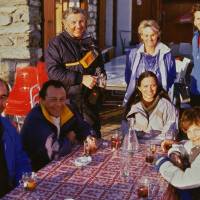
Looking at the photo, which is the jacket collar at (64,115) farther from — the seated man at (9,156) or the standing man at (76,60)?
the standing man at (76,60)

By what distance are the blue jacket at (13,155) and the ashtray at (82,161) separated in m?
0.35

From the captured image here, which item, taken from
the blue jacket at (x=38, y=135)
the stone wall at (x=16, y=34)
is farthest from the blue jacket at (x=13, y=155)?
the stone wall at (x=16, y=34)

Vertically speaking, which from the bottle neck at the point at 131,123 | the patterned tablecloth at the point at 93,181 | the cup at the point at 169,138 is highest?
the bottle neck at the point at 131,123

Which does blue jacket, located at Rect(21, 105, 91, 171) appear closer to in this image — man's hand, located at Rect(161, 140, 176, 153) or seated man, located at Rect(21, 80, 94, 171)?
seated man, located at Rect(21, 80, 94, 171)

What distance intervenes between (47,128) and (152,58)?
156cm

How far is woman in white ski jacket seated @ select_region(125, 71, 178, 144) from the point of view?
3730mm

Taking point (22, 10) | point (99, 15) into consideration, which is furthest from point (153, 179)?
point (99, 15)

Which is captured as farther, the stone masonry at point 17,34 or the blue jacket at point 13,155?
the stone masonry at point 17,34

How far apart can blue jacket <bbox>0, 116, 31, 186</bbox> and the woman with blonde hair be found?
5.20 feet

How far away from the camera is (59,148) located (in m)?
3.09

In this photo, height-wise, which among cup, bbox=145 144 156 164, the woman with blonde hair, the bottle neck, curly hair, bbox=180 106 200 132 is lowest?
cup, bbox=145 144 156 164

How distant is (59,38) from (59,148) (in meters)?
1.22

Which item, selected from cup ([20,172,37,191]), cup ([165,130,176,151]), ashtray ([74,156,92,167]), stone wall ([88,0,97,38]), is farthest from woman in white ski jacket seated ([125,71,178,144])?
stone wall ([88,0,97,38])

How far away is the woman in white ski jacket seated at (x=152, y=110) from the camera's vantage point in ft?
12.2
